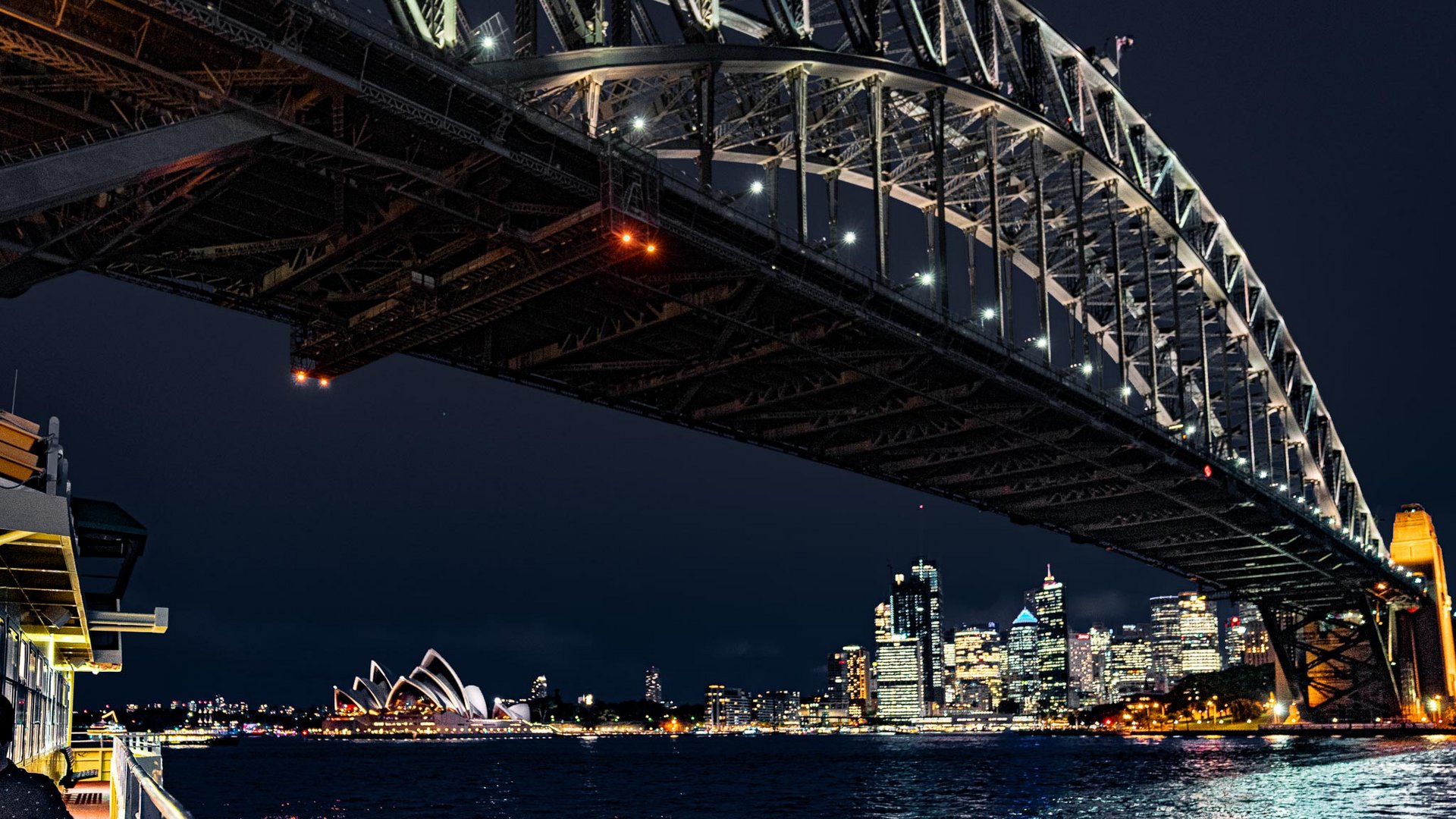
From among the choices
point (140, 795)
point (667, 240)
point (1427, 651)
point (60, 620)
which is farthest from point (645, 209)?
point (1427, 651)

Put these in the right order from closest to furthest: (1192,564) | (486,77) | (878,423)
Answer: (486,77) → (878,423) → (1192,564)

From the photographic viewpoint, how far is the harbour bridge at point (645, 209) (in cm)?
2089

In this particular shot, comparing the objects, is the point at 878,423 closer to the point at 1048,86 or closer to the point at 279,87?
the point at 1048,86

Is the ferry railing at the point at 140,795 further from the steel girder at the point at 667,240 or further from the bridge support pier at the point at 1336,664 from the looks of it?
the bridge support pier at the point at 1336,664

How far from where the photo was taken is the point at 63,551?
612 inches

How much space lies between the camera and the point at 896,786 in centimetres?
6844

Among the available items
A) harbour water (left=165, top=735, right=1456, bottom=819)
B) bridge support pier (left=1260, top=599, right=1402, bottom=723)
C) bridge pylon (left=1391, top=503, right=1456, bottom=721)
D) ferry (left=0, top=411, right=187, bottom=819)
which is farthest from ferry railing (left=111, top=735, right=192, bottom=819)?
bridge pylon (left=1391, top=503, right=1456, bottom=721)

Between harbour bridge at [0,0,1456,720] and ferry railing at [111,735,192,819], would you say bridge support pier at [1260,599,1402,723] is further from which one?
ferry railing at [111,735,192,819]

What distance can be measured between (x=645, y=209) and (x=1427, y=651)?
10063 centimetres

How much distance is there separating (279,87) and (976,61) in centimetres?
2842

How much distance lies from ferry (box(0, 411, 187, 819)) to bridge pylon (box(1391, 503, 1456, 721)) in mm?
95686

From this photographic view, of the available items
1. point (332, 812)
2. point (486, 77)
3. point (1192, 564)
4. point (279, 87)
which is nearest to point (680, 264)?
point (486, 77)

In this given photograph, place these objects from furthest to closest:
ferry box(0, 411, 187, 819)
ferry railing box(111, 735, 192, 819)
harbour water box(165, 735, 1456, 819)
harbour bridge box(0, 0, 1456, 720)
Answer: harbour water box(165, 735, 1456, 819)
harbour bridge box(0, 0, 1456, 720)
ferry box(0, 411, 187, 819)
ferry railing box(111, 735, 192, 819)

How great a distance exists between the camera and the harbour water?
47000mm
